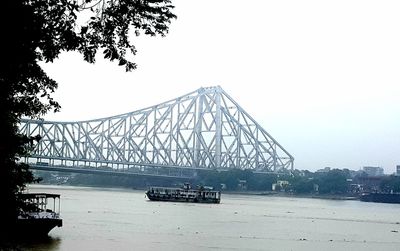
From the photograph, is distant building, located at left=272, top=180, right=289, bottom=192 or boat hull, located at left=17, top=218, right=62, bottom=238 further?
distant building, located at left=272, top=180, right=289, bottom=192

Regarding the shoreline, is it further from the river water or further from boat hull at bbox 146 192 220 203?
the river water

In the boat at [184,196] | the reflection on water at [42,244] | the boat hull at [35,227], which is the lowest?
the reflection on water at [42,244]

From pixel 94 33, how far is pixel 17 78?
1037mm

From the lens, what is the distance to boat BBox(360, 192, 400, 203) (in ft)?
352

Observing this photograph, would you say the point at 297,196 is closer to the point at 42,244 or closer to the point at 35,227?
the point at 35,227

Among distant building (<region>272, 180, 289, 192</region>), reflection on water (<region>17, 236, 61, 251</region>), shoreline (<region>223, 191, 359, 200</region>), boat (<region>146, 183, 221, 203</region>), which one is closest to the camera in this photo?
reflection on water (<region>17, 236, 61, 251</region>)

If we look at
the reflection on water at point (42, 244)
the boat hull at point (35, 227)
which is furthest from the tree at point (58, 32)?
the boat hull at point (35, 227)

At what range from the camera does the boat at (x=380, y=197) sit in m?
107

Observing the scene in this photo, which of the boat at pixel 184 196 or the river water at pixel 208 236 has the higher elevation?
the boat at pixel 184 196

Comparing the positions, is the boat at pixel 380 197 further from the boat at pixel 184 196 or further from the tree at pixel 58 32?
the tree at pixel 58 32

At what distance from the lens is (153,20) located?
7465 mm

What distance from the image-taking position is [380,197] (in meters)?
107

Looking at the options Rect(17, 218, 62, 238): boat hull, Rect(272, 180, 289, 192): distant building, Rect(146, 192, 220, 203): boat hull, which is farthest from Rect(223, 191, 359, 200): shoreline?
Rect(17, 218, 62, 238): boat hull

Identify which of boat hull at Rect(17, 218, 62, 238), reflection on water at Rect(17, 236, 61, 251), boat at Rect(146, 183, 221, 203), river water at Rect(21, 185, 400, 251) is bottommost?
river water at Rect(21, 185, 400, 251)
